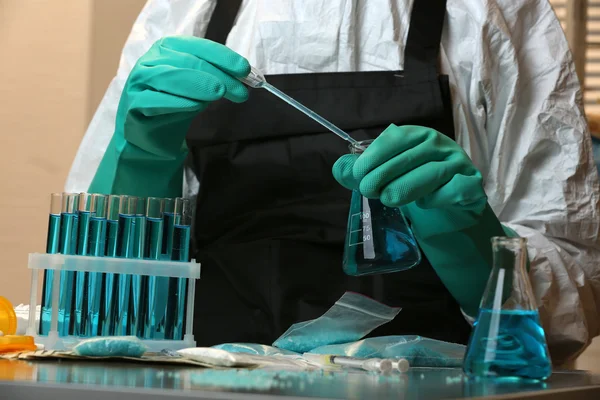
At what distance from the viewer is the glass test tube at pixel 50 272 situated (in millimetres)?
976

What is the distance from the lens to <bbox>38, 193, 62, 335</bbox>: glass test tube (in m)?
0.98

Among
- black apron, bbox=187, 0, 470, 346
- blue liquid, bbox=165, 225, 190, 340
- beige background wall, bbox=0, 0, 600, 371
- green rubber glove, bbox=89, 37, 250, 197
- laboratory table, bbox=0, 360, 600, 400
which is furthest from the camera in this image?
beige background wall, bbox=0, 0, 600, 371

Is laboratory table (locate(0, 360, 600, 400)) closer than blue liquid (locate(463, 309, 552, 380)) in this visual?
Yes

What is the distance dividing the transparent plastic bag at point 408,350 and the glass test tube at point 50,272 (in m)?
0.34

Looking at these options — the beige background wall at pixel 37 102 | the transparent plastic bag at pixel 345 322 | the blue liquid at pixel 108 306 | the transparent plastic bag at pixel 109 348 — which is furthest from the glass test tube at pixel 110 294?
the beige background wall at pixel 37 102

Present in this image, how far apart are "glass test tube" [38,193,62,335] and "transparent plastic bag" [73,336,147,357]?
5.8 inches

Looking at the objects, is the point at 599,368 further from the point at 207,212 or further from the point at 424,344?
the point at 424,344

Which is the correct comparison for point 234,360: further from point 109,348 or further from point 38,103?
point 38,103

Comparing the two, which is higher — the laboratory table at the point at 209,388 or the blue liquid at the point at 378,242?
the blue liquid at the point at 378,242

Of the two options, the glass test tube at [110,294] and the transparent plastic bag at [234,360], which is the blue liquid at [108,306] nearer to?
the glass test tube at [110,294]

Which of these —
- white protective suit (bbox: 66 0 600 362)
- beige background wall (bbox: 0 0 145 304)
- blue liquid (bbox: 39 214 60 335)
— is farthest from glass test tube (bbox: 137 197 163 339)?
beige background wall (bbox: 0 0 145 304)

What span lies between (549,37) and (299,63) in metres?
0.50

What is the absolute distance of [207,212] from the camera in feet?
5.16

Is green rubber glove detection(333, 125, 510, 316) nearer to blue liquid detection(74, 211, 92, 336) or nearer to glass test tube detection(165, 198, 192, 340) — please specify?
glass test tube detection(165, 198, 192, 340)
